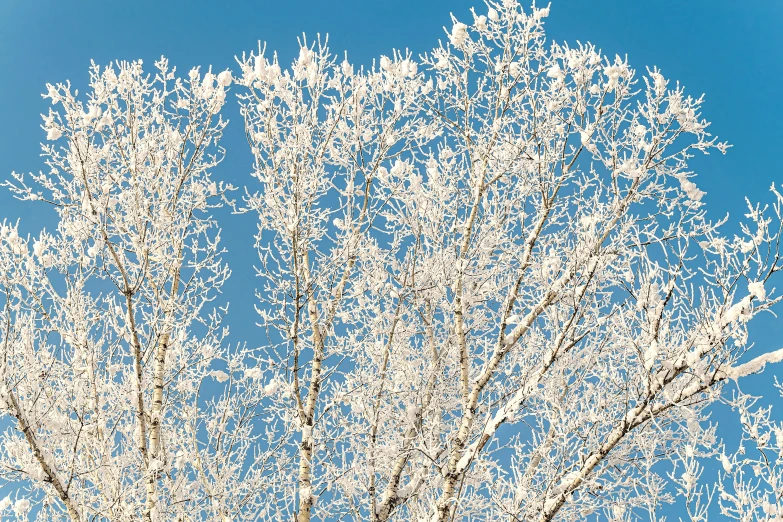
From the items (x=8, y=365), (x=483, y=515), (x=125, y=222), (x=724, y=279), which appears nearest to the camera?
(x=724, y=279)

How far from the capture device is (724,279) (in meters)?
4.89

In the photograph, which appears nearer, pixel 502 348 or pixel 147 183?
pixel 502 348

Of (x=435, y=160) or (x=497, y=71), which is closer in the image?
(x=497, y=71)

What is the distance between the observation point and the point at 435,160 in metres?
7.64

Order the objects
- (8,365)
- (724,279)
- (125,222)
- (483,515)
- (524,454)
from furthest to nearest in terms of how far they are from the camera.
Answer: (524,454) → (483,515) → (125,222) → (8,365) → (724,279)

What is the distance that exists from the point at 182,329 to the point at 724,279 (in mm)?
5551

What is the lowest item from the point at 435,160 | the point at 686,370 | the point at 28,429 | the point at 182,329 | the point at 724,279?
the point at 28,429

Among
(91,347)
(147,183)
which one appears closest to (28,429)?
(91,347)

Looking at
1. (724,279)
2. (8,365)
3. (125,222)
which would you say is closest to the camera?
(724,279)

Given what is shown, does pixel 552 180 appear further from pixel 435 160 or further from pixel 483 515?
pixel 483 515

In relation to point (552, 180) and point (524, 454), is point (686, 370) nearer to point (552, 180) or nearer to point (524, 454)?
point (552, 180)

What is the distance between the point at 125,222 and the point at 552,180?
439 centimetres

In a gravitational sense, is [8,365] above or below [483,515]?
above

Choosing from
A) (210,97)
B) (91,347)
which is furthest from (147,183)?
(91,347)
